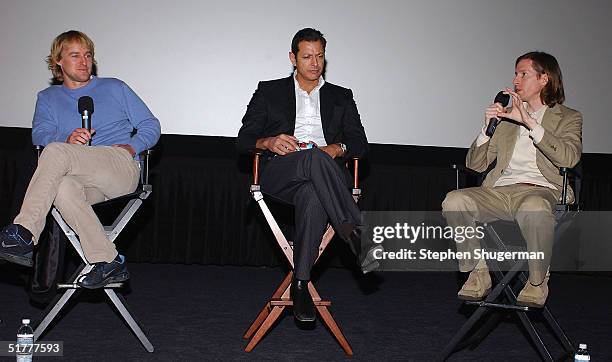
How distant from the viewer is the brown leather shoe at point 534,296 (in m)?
2.92

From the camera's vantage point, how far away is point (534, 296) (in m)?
2.93

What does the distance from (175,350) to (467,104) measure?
11.8ft

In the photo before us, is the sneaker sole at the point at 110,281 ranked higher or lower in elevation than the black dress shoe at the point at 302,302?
higher

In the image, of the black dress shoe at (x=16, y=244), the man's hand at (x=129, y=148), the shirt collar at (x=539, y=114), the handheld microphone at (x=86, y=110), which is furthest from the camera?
the shirt collar at (x=539, y=114)

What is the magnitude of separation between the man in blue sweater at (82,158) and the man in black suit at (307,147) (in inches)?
20.4

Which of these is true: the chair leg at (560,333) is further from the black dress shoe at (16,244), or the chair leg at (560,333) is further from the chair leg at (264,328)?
the black dress shoe at (16,244)

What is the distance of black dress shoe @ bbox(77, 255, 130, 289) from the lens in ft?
9.50

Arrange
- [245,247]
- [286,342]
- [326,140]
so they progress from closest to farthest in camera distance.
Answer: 1. [286,342]
2. [326,140]
3. [245,247]

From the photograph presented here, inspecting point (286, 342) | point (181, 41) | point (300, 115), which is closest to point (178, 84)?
point (181, 41)

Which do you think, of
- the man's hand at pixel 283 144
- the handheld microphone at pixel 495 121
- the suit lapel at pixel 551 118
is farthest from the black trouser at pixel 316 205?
the suit lapel at pixel 551 118

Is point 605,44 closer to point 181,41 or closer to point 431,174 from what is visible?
point 431,174

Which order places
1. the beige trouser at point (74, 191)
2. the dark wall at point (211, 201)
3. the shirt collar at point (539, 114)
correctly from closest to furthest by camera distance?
the beige trouser at point (74, 191)
the shirt collar at point (539, 114)
the dark wall at point (211, 201)

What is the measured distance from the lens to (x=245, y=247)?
213 inches

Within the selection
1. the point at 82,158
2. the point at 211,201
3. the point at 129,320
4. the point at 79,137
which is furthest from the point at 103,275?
the point at 211,201
